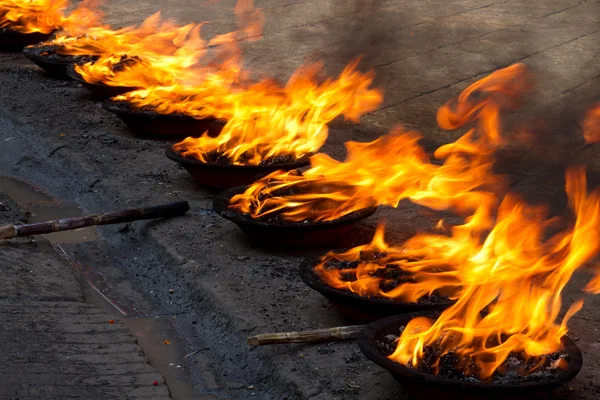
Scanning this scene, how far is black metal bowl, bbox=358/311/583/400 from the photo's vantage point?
3.49 meters

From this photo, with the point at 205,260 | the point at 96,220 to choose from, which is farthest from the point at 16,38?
the point at 205,260

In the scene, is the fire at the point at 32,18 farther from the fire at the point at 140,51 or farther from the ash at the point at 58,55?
the ash at the point at 58,55

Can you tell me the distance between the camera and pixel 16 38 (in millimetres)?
10766

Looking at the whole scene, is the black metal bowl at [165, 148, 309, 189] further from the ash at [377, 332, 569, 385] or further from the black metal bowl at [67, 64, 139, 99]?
the ash at [377, 332, 569, 385]

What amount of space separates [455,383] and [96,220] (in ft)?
10.3

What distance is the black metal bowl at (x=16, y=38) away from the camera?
1068 centimetres

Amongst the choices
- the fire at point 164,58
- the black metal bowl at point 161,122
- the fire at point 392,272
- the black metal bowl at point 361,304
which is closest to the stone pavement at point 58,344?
the black metal bowl at point 361,304

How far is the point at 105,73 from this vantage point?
28.0 feet

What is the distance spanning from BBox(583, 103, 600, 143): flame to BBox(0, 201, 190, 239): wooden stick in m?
3.29

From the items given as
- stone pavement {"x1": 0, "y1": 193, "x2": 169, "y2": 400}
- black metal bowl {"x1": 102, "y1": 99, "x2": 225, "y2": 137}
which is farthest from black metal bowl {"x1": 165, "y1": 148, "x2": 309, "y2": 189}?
stone pavement {"x1": 0, "y1": 193, "x2": 169, "y2": 400}

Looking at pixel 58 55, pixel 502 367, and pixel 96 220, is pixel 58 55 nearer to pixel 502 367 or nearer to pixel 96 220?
pixel 96 220

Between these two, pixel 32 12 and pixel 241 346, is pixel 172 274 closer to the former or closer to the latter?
pixel 241 346

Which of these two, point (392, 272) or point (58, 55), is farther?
point (58, 55)

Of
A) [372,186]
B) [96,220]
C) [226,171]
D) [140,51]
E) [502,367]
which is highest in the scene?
[502,367]
